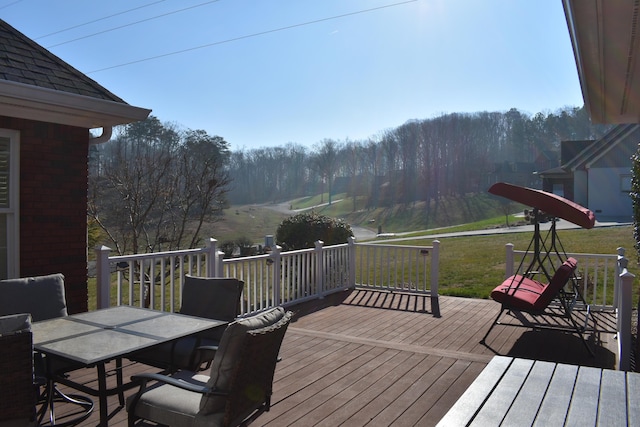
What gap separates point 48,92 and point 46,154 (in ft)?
2.05

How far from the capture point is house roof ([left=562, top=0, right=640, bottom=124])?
2.70 metres

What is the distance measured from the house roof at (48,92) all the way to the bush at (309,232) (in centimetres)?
490

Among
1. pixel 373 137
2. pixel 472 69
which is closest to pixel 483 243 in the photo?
pixel 472 69

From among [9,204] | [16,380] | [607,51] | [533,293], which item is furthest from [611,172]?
[16,380]

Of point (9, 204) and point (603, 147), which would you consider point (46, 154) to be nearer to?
point (9, 204)

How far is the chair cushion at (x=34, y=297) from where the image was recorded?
11.1 feet

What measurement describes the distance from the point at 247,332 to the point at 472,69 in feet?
40.1

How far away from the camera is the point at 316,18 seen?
1213cm

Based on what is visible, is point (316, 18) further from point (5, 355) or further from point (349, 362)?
point (5, 355)

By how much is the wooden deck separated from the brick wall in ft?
3.34

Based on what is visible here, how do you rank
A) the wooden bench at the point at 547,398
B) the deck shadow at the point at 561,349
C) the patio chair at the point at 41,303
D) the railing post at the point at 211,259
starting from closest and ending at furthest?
the wooden bench at the point at 547,398 → the patio chair at the point at 41,303 → the deck shadow at the point at 561,349 → the railing post at the point at 211,259

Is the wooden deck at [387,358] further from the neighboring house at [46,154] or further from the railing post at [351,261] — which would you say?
the railing post at [351,261]

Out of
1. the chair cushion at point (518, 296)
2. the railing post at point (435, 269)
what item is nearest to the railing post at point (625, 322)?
the chair cushion at point (518, 296)

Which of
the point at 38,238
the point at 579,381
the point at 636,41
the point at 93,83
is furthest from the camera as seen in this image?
the point at 93,83
